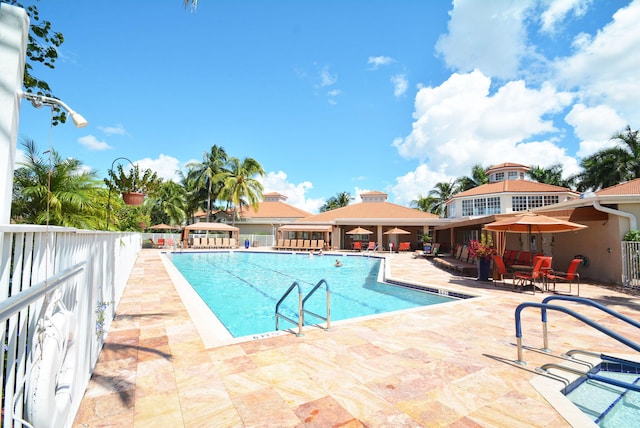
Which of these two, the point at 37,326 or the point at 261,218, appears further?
the point at 261,218

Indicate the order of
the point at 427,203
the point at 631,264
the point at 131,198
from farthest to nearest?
the point at 427,203 < the point at 631,264 < the point at 131,198

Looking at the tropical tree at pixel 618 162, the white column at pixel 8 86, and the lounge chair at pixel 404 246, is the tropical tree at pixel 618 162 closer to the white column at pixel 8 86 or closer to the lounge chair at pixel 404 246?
the lounge chair at pixel 404 246

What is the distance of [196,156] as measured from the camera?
36.5 meters

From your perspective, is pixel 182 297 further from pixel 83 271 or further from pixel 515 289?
pixel 515 289

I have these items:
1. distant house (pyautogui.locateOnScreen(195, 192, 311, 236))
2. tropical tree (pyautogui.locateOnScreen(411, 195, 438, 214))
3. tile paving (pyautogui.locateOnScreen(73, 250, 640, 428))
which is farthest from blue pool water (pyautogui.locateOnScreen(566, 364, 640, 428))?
tropical tree (pyautogui.locateOnScreen(411, 195, 438, 214))

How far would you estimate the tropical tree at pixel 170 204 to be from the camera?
34.9 metres

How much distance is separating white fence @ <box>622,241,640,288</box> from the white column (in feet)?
46.5

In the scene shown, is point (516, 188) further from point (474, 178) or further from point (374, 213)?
point (474, 178)

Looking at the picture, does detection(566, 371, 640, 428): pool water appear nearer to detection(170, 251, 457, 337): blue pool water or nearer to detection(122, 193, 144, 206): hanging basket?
detection(170, 251, 457, 337): blue pool water

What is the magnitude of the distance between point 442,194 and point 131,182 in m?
43.2

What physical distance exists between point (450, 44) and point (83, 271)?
14.6 metres

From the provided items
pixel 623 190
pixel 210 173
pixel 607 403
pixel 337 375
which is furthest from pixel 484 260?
pixel 210 173

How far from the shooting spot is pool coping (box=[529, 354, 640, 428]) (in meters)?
2.67

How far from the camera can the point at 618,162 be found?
27641 mm
